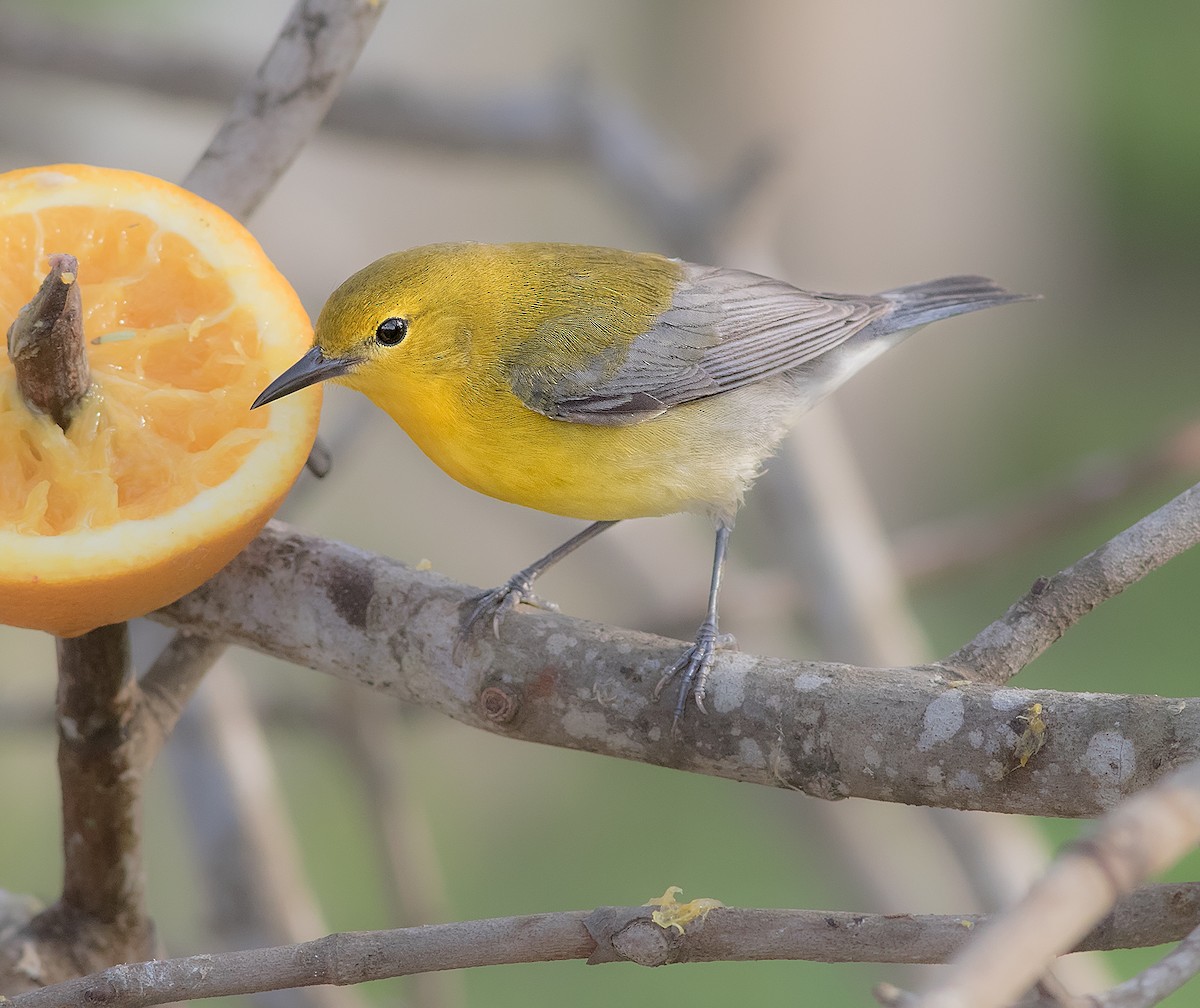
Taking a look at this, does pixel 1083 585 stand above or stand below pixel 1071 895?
above

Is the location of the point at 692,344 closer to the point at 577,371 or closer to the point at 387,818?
the point at 577,371

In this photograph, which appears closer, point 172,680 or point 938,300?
point 172,680

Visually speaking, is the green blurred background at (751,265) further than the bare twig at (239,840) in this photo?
Yes

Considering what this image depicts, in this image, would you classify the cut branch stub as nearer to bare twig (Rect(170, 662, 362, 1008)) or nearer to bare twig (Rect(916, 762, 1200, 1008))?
bare twig (Rect(916, 762, 1200, 1008))

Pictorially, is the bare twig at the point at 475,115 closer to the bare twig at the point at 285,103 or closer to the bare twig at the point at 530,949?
the bare twig at the point at 285,103

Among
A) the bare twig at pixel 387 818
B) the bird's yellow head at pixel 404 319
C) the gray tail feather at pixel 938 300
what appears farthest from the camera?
the bare twig at pixel 387 818

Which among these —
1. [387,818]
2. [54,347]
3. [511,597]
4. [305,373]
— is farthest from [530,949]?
[387,818]

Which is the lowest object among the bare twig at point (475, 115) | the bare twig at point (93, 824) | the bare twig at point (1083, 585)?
the bare twig at point (1083, 585)

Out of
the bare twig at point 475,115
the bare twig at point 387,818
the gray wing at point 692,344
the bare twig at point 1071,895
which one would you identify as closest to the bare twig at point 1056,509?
the gray wing at point 692,344
